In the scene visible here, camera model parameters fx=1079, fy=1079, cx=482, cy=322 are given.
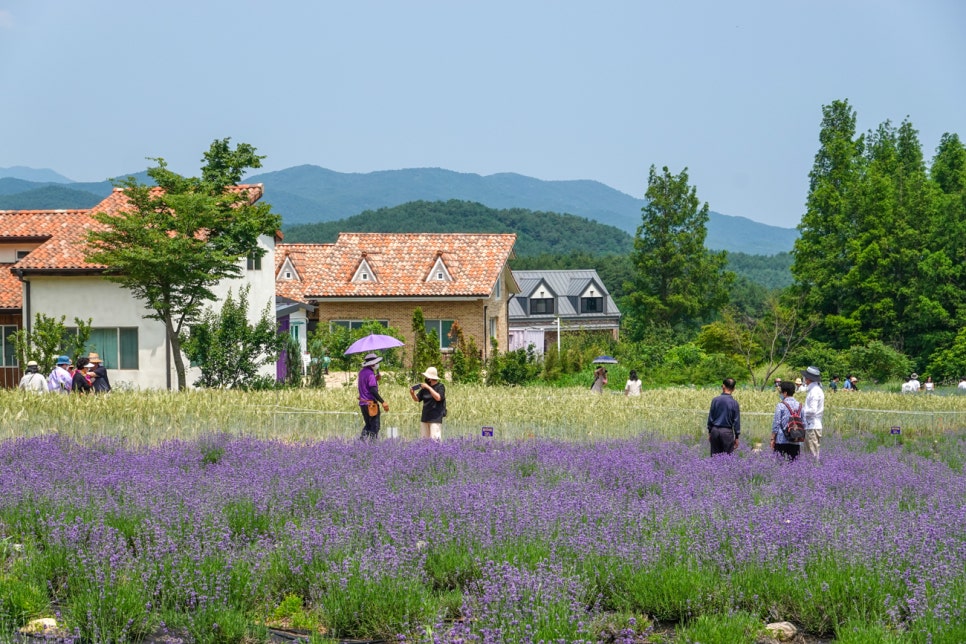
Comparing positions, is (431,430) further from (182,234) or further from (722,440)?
(182,234)

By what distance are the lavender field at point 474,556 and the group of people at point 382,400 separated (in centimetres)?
432

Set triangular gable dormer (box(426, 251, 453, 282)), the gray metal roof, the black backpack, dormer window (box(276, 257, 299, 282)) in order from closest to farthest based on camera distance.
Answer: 1. the black backpack
2. triangular gable dormer (box(426, 251, 453, 282))
3. dormer window (box(276, 257, 299, 282))
4. the gray metal roof

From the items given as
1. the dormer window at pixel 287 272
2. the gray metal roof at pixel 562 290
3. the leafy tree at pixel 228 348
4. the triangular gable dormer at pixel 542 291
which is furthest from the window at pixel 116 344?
the triangular gable dormer at pixel 542 291

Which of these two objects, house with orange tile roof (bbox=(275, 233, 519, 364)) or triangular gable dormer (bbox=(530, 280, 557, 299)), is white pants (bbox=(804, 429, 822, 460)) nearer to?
house with orange tile roof (bbox=(275, 233, 519, 364))

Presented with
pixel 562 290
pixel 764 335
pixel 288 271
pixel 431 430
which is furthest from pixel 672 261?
pixel 431 430

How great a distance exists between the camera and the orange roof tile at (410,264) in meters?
43.6

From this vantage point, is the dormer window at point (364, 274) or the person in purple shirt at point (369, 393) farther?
the dormer window at point (364, 274)

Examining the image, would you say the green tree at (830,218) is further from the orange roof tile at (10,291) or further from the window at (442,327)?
the orange roof tile at (10,291)

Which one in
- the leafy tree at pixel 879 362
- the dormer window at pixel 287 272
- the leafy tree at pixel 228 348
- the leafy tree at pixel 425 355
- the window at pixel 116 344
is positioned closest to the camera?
the leafy tree at pixel 228 348

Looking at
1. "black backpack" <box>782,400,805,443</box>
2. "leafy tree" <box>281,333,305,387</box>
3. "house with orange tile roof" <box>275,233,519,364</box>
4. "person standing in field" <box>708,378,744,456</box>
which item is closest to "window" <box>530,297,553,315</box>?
"house with orange tile roof" <box>275,233,519,364</box>

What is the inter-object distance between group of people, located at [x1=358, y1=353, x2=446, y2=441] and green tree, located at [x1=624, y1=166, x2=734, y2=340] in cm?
5542

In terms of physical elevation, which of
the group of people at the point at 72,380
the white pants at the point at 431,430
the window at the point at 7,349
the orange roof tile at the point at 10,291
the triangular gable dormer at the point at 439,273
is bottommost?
the white pants at the point at 431,430

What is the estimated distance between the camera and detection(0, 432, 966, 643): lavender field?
19.4 ft

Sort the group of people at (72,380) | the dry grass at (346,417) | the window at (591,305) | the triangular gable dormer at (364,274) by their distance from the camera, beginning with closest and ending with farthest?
the dry grass at (346,417)
the group of people at (72,380)
the triangular gable dormer at (364,274)
the window at (591,305)
